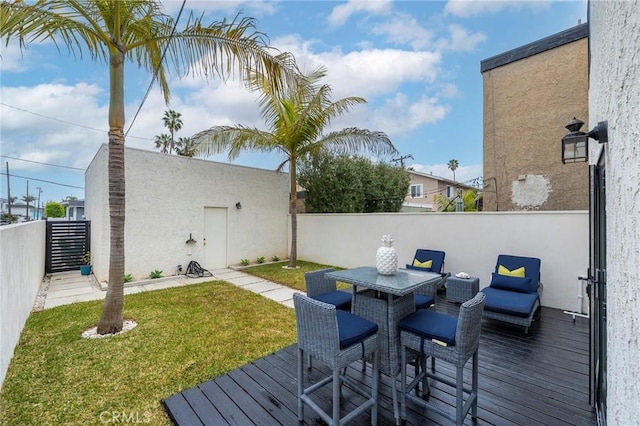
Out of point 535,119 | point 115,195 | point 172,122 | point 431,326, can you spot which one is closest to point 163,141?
point 172,122

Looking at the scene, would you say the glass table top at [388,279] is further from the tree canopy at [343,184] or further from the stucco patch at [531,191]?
the tree canopy at [343,184]

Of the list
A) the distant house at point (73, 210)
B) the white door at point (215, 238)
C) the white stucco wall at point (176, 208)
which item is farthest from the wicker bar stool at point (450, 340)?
the distant house at point (73, 210)

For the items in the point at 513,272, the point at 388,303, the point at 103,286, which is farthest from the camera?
the point at 103,286

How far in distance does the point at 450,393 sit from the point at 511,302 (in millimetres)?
2522

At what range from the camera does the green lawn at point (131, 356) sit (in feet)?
9.15

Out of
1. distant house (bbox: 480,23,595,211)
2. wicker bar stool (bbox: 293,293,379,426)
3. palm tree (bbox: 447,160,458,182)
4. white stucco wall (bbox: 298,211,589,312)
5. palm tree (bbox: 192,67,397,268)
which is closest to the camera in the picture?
wicker bar stool (bbox: 293,293,379,426)

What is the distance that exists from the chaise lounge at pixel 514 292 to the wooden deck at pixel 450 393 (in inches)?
18.6

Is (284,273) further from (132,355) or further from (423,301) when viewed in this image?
(423,301)

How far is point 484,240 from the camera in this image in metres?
6.48

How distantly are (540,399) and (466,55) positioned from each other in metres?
9.34

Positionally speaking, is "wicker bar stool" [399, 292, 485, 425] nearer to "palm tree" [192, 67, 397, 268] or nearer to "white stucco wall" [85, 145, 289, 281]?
"palm tree" [192, 67, 397, 268]

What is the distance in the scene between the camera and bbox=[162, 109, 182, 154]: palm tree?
23.0 metres

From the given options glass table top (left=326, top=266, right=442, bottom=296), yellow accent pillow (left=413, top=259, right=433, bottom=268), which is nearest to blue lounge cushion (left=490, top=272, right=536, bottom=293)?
yellow accent pillow (left=413, top=259, right=433, bottom=268)

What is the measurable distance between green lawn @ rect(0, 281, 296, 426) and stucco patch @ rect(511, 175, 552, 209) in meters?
7.47
